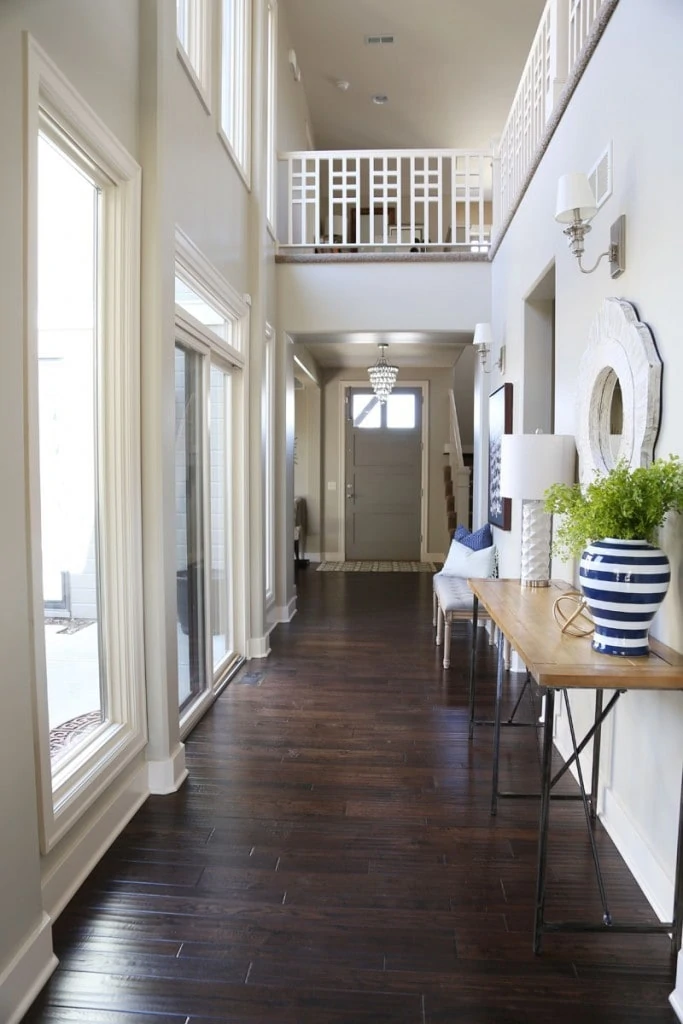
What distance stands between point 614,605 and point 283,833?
1.51 meters

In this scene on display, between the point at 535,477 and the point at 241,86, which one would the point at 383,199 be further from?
the point at 535,477

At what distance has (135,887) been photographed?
218 centimetres

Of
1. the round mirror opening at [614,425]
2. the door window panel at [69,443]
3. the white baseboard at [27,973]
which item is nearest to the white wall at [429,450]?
the round mirror opening at [614,425]

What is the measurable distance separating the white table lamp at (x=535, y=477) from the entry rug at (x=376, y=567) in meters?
5.81

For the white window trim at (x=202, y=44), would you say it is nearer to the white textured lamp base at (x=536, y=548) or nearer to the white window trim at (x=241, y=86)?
the white window trim at (x=241, y=86)

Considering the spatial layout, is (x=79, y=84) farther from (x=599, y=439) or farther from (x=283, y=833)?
(x=283, y=833)

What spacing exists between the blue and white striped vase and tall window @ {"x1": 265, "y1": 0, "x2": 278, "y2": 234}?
179 inches

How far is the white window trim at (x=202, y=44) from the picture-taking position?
3432 mm

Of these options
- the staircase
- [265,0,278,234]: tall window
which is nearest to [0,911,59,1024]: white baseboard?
[265,0,278,234]: tall window

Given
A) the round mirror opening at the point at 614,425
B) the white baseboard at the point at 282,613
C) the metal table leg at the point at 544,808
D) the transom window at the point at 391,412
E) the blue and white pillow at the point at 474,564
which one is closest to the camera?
the metal table leg at the point at 544,808

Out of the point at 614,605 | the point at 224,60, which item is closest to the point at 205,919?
the point at 614,605

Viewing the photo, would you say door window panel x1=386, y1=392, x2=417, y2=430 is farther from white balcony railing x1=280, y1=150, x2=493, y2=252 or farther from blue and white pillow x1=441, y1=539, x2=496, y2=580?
blue and white pillow x1=441, y1=539, x2=496, y2=580

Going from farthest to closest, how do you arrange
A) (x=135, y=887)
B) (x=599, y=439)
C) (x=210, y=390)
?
(x=210, y=390), (x=599, y=439), (x=135, y=887)

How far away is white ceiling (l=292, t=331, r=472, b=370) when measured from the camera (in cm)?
622
